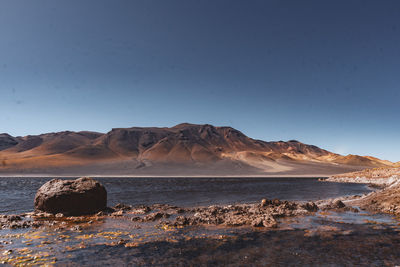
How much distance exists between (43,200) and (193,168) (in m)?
145

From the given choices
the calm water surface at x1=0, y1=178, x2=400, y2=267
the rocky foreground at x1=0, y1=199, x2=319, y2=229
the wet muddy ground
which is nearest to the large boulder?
the rocky foreground at x1=0, y1=199, x2=319, y2=229

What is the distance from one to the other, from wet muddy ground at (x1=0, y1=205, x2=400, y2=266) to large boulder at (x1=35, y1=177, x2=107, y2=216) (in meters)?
3.55

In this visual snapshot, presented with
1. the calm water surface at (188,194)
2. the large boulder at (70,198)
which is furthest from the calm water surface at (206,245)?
the calm water surface at (188,194)

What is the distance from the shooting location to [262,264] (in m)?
9.04

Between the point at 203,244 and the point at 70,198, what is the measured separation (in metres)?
13.8

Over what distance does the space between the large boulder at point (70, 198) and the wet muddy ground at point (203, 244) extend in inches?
140

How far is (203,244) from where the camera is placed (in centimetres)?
1148

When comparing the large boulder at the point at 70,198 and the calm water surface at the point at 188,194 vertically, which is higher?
the large boulder at the point at 70,198

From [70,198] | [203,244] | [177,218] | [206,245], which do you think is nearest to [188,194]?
[70,198]

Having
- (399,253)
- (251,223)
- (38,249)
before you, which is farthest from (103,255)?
(399,253)

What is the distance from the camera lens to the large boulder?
785 inches

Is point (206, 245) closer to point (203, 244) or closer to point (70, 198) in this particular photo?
point (203, 244)

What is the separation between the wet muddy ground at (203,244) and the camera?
940cm

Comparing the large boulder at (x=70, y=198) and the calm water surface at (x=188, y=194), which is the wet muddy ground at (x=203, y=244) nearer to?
the large boulder at (x=70, y=198)
